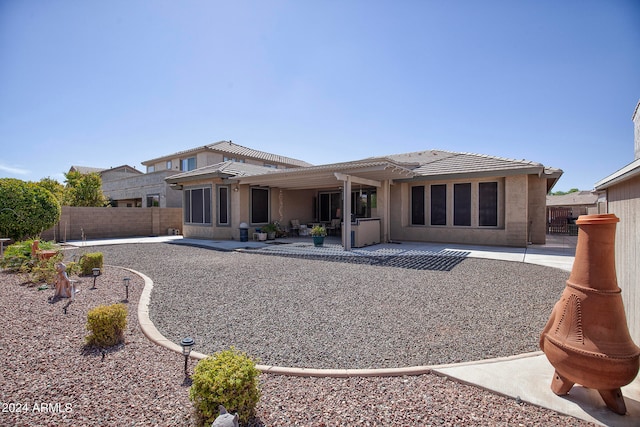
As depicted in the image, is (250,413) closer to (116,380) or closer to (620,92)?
(116,380)

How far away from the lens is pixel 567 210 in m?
22.8

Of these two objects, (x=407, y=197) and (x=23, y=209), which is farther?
(x=407, y=197)

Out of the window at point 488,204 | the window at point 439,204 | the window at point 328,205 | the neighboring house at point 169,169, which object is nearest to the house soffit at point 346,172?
the window at point 439,204

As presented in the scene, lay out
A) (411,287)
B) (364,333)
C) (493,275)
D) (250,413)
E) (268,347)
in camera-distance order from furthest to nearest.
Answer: (493,275) → (411,287) → (364,333) → (268,347) → (250,413)

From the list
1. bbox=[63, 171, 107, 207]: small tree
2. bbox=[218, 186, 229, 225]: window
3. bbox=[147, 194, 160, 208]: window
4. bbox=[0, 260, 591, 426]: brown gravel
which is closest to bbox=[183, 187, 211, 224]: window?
bbox=[218, 186, 229, 225]: window

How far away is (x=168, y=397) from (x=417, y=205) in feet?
42.3

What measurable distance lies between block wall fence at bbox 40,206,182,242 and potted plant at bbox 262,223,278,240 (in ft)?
26.7

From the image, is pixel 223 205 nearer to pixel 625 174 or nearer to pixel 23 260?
pixel 23 260

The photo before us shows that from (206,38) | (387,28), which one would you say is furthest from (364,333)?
(206,38)

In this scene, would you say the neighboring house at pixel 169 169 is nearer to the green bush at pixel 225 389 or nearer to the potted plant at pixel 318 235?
the potted plant at pixel 318 235

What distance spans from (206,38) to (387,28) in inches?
216

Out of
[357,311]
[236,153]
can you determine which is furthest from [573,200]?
[357,311]

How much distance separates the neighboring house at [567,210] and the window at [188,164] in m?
26.9

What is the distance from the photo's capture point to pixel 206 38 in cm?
903
